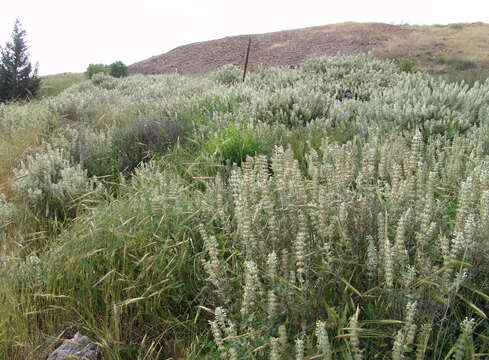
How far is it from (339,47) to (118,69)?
1186 cm

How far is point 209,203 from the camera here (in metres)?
3.05

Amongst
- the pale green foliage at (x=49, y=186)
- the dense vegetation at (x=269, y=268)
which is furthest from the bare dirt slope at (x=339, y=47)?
the dense vegetation at (x=269, y=268)

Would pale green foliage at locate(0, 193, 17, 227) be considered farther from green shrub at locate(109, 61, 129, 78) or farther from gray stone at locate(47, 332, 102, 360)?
green shrub at locate(109, 61, 129, 78)

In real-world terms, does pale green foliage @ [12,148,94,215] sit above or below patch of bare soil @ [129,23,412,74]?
below

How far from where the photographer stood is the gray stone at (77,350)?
2.05 m

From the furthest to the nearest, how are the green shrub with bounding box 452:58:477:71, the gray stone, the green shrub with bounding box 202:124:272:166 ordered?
the green shrub with bounding box 452:58:477:71, the green shrub with bounding box 202:124:272:166, the gray stone

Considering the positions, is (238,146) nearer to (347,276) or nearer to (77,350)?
(347,276)

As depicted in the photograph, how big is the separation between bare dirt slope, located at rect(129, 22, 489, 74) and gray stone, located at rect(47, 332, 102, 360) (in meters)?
15.5

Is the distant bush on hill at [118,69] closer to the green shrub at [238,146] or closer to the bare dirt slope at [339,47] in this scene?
the bare dirt slope at [339,47]

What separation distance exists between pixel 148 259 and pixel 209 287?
0.44m

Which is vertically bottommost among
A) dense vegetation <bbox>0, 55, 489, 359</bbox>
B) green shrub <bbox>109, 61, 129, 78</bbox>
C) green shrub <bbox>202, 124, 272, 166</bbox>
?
dense vegetation <bbox>0, 55, 489, 359</bbox>

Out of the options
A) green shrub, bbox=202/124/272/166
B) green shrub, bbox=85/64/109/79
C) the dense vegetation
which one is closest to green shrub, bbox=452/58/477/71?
the dense vegetation

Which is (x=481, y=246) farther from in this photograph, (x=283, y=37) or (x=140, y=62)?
(x=140, y=62)

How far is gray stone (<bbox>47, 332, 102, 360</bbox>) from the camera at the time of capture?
6.71ft
